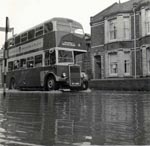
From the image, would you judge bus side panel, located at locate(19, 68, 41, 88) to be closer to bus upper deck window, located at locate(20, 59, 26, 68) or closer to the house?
bus upper deck window, located at locate(20, 59, 26, 68)

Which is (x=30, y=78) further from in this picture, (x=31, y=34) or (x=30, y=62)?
(x=31, y=34)

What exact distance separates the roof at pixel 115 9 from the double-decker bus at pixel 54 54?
12.0 metres

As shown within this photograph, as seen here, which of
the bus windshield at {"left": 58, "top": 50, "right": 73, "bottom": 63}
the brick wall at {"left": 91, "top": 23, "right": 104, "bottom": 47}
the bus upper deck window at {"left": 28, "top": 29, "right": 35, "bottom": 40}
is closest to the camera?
the bus windshield at {"left": 58, "top": 50, "right": 73, "bottom": 63}

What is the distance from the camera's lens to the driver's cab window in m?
20.2

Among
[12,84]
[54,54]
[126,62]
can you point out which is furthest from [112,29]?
[54,54]

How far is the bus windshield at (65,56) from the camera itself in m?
20.2

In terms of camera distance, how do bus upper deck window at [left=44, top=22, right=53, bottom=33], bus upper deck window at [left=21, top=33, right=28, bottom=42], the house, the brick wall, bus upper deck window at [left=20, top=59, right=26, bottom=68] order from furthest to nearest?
1. the brick wall
2. the house
3. bus upper deck window at [left=20, top=59, right=26, bottom=68]
4. bus upper deck window at [left=21, top=33, right=28, bottom=42]
5. bus upper deck window at [left=44, top=22, right=53, bottom=33]

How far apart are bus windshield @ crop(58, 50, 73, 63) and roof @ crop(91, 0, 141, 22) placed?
1349 cm

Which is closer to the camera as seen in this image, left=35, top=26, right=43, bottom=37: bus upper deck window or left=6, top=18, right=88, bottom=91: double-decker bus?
left=6, top=18, right=88, bottom=91: double-decker bus

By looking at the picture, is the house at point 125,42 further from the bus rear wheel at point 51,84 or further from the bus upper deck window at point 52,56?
the bus upper deck window at point 52,56

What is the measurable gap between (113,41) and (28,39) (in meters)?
12.0

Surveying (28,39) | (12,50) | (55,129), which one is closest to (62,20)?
(28,39)

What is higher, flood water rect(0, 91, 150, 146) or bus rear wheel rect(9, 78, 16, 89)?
bus rear wheel rect(9, 78, 16, 89)

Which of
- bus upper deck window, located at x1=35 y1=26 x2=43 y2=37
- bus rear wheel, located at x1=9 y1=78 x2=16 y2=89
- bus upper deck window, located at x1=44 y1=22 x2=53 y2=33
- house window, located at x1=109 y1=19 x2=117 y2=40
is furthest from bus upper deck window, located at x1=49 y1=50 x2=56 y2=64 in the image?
house window, located at x1=109 y1=19 x2=117 y2=40
